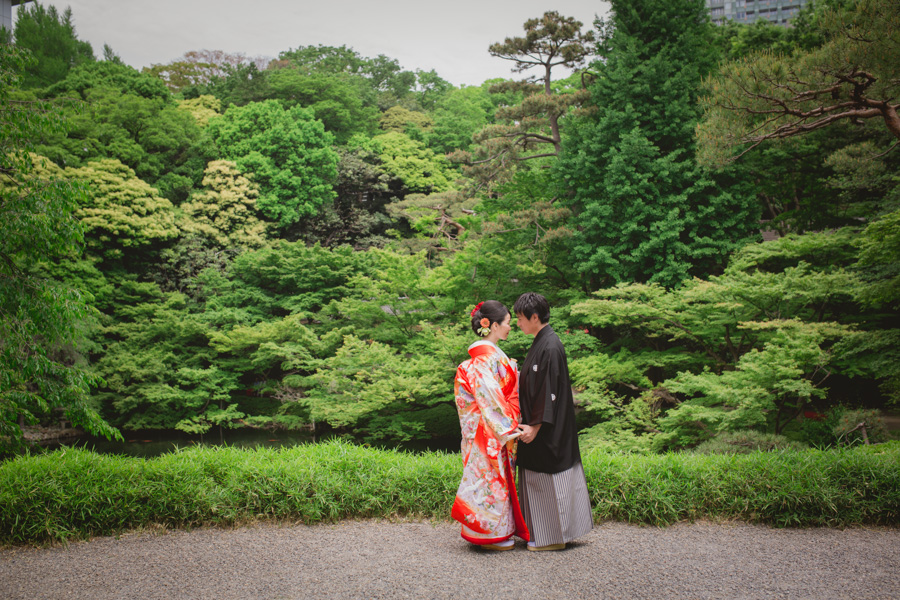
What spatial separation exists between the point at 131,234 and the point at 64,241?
10.4m

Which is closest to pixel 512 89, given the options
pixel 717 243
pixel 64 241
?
pixel 717 243

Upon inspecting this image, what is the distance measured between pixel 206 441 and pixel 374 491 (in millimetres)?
10454

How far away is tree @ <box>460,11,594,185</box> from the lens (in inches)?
426

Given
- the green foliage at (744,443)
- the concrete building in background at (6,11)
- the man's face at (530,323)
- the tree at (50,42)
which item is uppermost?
the concrete building in background at (6,11)

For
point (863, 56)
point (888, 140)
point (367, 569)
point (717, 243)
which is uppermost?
point (863, 56)

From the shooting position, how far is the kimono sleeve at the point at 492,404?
2992mm

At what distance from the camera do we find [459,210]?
16.8 m

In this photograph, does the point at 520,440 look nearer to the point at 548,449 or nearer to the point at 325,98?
the point at 548,449

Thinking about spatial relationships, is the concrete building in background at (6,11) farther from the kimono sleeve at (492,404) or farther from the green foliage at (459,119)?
the kimono sleeve at (492,404)

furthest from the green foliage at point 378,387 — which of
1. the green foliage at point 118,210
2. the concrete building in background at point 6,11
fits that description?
the concrete building in background at point 6,11

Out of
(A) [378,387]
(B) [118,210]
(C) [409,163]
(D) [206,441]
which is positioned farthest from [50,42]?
(A) [378,387]

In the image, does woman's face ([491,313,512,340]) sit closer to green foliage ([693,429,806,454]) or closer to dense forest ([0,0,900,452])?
dense forest ([0,0,900,452])

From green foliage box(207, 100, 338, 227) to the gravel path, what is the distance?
48.8 feet

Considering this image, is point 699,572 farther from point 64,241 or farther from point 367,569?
point 64,241
